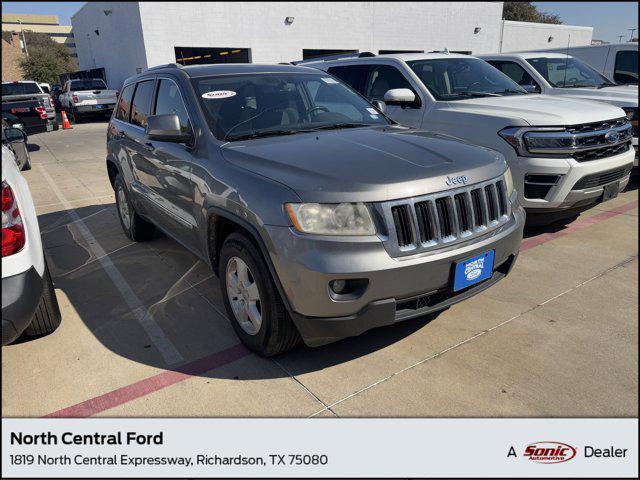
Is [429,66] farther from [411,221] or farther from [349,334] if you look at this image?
[349,334]

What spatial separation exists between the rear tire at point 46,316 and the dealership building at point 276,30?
64.1 ft

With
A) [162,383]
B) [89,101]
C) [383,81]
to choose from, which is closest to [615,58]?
[383,81]

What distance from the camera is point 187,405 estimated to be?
8.96ft

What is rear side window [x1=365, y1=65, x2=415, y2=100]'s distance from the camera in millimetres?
6031

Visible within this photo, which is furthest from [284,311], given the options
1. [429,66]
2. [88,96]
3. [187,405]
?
[88,96]

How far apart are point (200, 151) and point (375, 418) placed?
6.84 feet

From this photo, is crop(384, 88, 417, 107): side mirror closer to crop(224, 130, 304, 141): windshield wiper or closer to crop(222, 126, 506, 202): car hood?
crop(222, 126, 506, 202): car hood

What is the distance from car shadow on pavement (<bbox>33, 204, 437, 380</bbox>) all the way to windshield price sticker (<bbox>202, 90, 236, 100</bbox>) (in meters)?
1.60

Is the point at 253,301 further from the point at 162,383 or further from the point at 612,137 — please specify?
the point at 612,137

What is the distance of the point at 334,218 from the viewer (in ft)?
8.34

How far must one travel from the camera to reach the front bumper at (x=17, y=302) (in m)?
2.55

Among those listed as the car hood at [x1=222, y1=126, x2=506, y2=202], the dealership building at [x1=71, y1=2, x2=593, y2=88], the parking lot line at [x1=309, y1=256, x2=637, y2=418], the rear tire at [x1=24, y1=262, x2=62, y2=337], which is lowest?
the parking lot line at [x1=309, y1=256, x2=637, y2=418]

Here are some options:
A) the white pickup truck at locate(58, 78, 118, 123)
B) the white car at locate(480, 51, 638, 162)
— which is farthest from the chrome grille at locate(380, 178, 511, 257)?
the white pickup truck at locate(58, 78, 118, 123)

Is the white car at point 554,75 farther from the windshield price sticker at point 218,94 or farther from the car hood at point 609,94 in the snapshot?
the windshield price sticker at point 218,94
